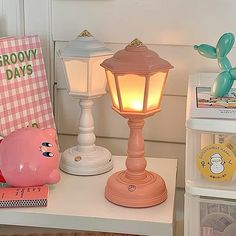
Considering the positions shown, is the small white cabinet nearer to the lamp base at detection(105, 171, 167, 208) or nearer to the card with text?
the lamp base at detection(105, 171, 167, 208)

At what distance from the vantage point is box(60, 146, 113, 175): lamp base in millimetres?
1328

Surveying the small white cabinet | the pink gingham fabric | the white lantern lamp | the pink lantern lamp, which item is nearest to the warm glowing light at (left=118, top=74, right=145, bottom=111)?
the pink lantern lamp

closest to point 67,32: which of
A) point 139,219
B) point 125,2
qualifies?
point 125,2

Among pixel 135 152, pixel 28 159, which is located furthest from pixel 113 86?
pixel 28 159

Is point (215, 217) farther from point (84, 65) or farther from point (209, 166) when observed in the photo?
point (84, 65)

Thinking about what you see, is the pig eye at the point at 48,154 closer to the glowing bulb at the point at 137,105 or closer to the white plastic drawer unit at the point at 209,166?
the glowing bulb at the point at 137,105

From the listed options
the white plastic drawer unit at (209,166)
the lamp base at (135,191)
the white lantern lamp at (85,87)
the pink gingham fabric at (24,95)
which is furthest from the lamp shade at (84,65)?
the white plastic drawer unit at (209,166)

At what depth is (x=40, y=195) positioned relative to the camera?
1160mm

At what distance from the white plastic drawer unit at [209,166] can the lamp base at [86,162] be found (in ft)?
1.19

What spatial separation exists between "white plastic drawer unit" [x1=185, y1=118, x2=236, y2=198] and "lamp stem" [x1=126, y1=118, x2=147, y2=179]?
17 cm

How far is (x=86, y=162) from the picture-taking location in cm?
133

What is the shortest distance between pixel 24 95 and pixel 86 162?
26 centimetres

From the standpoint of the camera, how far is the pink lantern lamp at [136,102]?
108 centimetres

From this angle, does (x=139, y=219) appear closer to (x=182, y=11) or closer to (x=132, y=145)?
(x=132, y=145)
